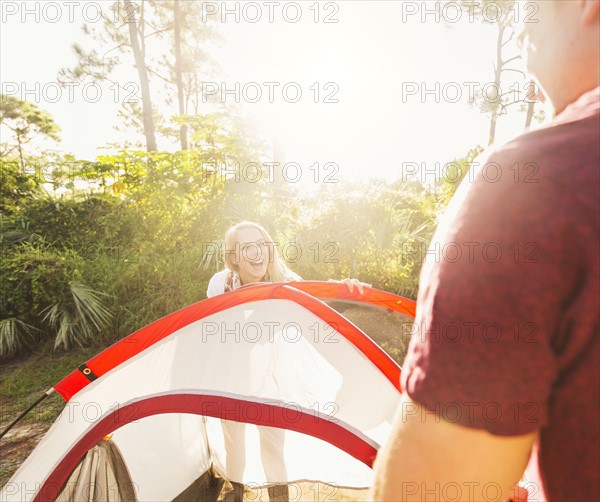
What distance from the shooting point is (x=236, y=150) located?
8.20 meters

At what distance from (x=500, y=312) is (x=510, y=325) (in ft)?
0.05

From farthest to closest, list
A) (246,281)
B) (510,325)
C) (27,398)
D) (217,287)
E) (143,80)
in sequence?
(143,80), (27,398), (246,281), (217,287), (510,325)

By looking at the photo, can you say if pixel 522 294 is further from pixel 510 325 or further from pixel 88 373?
pixel 88 373

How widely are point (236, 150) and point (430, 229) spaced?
14.6 ft

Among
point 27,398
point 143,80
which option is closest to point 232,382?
point 27,398

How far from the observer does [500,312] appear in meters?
0.33

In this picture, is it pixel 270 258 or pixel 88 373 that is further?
pixel 270 258

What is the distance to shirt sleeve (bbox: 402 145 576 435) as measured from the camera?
1.07ft

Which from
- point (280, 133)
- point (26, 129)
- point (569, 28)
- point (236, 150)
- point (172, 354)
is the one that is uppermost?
point (26, 129)

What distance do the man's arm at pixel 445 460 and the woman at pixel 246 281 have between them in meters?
2.32

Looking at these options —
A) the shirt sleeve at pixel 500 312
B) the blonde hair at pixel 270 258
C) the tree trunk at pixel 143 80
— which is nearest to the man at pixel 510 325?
the shirt sleeve at pixel 500 312

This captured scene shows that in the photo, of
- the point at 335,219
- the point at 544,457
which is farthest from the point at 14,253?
the point at 544,457

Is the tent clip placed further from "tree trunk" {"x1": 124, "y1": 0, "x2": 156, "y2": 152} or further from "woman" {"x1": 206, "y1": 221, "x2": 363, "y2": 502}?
"tree trunk" {"x1": 124, "y1": 0, "x2": 156, "y2": 152}

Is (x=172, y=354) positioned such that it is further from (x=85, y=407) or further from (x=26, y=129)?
(x=26, y=129)
